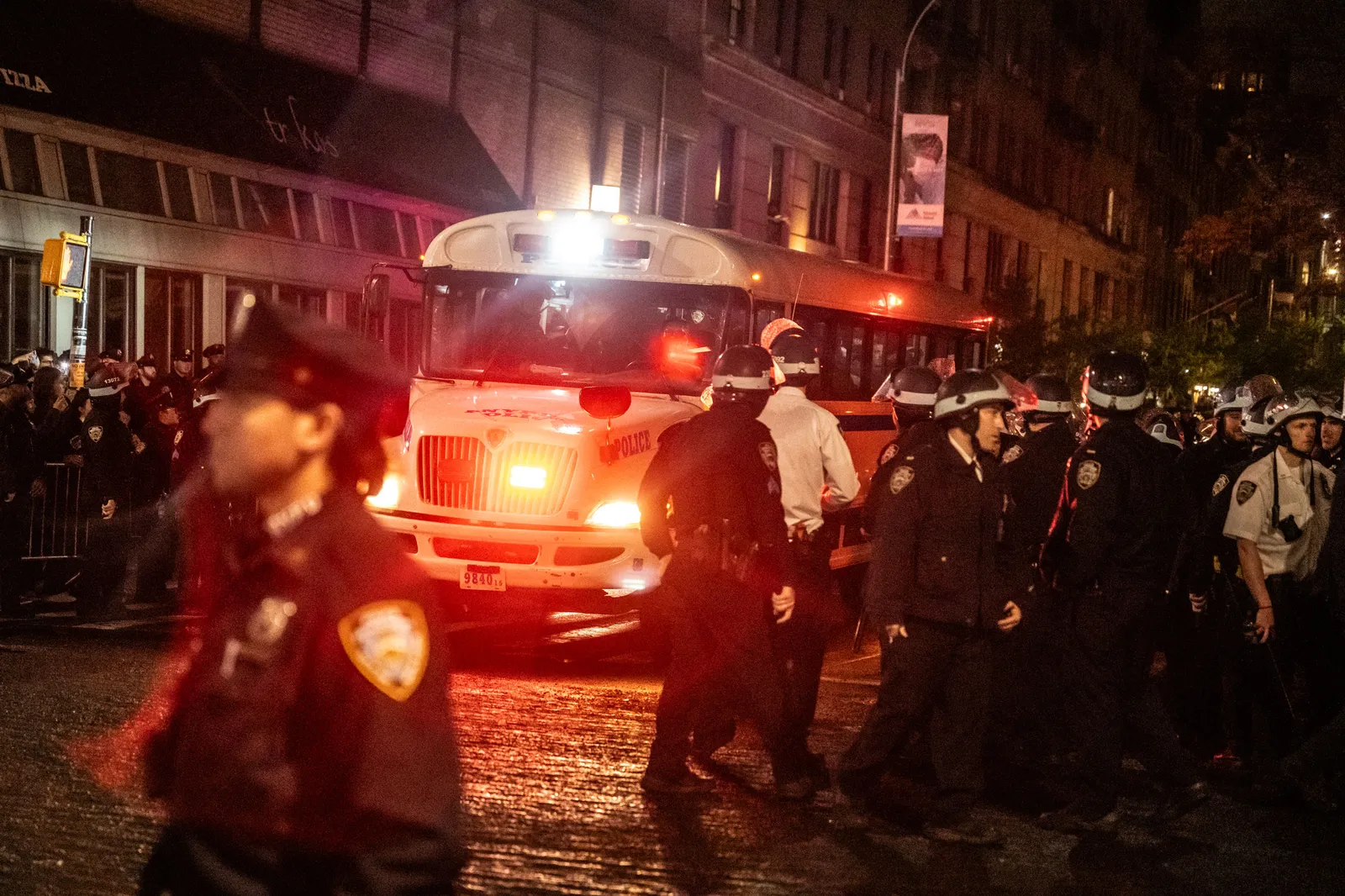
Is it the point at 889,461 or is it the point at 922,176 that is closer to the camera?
the point at 889,461

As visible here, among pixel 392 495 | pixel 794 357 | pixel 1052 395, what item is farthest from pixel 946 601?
pixel 392 495

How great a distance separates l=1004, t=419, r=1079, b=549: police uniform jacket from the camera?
8305mm

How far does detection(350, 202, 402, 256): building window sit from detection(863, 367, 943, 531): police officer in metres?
17.1

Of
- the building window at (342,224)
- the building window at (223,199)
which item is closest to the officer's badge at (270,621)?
the building window at (223,199)

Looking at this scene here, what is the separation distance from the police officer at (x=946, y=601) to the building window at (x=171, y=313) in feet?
54.3

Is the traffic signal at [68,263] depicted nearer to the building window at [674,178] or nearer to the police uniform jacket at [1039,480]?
the police uniform jacket at [1039,480]

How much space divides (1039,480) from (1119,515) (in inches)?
53.2

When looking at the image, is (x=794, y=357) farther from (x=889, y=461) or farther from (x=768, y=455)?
(x=768, y=455)

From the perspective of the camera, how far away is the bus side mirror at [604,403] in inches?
425

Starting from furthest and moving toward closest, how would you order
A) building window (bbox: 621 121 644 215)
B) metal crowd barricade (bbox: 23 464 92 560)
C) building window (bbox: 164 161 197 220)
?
building window (bbox: 621 121 644 215)
building window (bbox: 164 161 197 220)
metal crowd barricade (bbox: 23 464 92 560)

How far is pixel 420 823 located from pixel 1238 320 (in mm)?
56522

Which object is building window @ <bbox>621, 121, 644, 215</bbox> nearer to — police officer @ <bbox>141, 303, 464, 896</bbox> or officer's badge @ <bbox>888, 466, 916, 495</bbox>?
officer's badge @ <bbox>888, 466, 916, 495</bbox>

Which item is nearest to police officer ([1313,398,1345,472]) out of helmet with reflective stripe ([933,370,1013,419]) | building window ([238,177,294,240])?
helmet with reflective stripe ([933,370,1013,419])

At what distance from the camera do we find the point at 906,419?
9523mm
